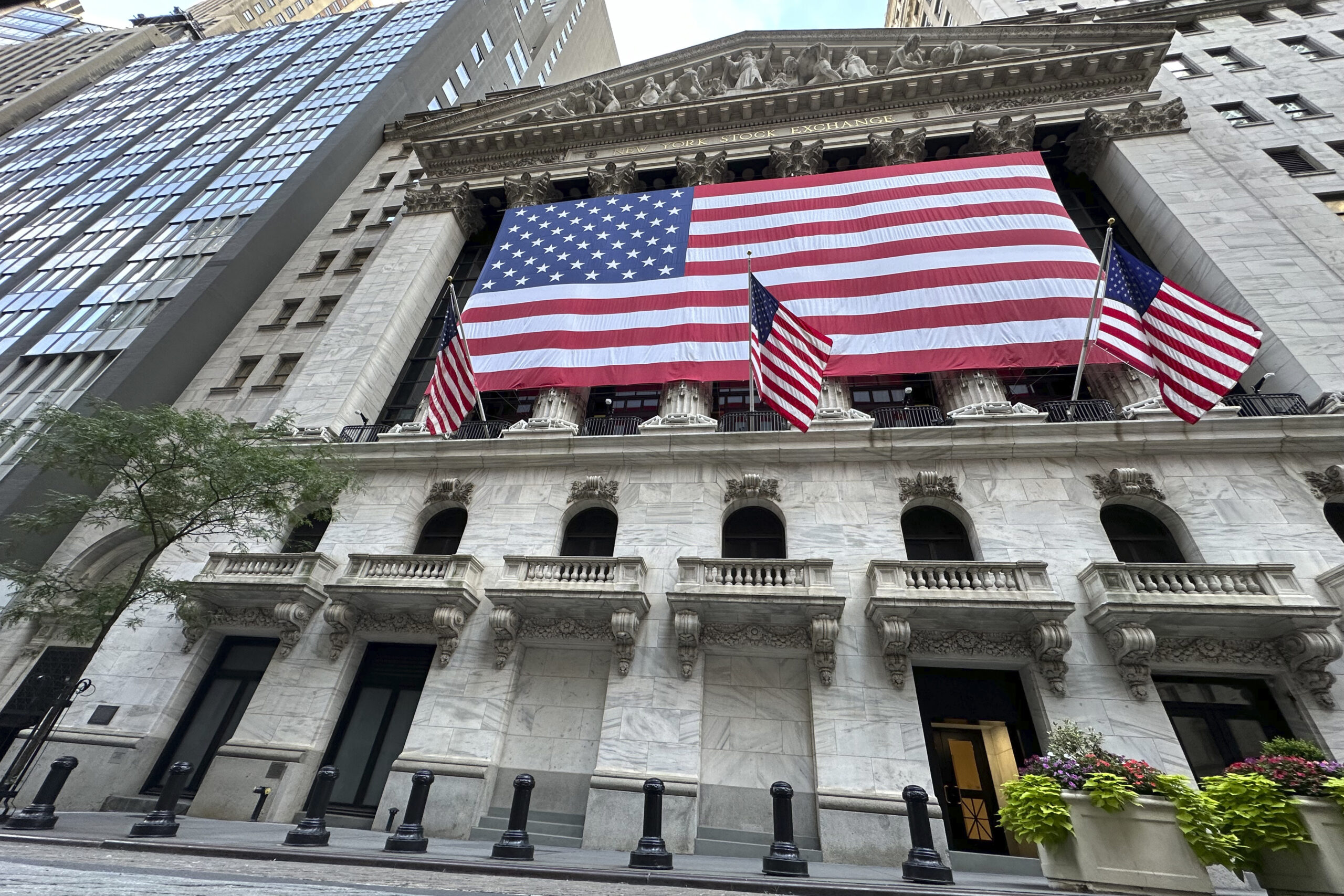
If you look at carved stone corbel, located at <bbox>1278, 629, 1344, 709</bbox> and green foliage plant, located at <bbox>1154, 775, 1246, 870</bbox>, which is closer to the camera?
green foliage plant, located at <bbox>1154, 775, 1246, 870</bbox>

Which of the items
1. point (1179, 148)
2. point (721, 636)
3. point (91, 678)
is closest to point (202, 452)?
point (91, 678)

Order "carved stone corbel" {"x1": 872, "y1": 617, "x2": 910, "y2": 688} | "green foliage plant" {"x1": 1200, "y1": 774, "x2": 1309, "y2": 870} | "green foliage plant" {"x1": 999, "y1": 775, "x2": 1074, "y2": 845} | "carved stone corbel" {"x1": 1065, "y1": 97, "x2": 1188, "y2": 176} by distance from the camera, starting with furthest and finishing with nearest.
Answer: "carved stone corbel" {"x1": 1065, "y1": 97, "x2": 1188, "y2": 176} → "carved stone corbel" {"x1": 872, "y1": 617, "x2": 910, "y2": 688} → "green foliage plant" {"x1": 999, "y1": 775, "x2": 1074, "y2": 845} → "green foliage plant" {"x1": 1200, "y1": 774, "x2": 1309, "y2": 870}

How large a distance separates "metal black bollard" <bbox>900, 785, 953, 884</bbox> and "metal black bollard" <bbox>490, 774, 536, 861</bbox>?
5.35 meters

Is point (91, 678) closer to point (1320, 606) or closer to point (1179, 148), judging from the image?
point (1320, 606)

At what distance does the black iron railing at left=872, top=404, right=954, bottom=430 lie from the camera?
58.8 feet

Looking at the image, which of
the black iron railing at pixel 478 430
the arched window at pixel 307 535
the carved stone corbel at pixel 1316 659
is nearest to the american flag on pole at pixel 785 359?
the black iron railing at pixel 478 430

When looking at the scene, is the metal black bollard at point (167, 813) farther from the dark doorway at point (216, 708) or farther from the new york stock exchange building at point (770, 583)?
the dark doorway at point (216, 708)

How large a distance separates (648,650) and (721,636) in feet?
6.02

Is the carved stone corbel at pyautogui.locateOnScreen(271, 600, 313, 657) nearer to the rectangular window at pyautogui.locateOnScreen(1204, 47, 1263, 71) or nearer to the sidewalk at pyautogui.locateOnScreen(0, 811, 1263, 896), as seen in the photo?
the sidewalk at pyautogui.locateOnScreen(0, 811, 1263, 896)

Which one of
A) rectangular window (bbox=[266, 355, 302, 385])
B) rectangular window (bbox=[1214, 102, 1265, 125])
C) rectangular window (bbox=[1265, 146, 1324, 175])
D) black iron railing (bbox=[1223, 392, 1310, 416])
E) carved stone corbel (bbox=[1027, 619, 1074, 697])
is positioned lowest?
carved stone corbel (bbox=[1027, 619, 1074, 697])

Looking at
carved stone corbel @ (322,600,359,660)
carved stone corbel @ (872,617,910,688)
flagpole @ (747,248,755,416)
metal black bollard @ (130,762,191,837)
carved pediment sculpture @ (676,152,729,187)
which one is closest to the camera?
metal black bollard @ (130,762,191,837)

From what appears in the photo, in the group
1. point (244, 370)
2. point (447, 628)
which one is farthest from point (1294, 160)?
point (244, 370)

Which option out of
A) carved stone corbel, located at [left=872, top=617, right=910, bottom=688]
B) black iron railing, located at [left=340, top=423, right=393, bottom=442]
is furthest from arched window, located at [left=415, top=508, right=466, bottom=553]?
carved stone corbel, located at [left=872, top=617, right=910, bottom=688]

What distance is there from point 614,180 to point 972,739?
2732 cm
